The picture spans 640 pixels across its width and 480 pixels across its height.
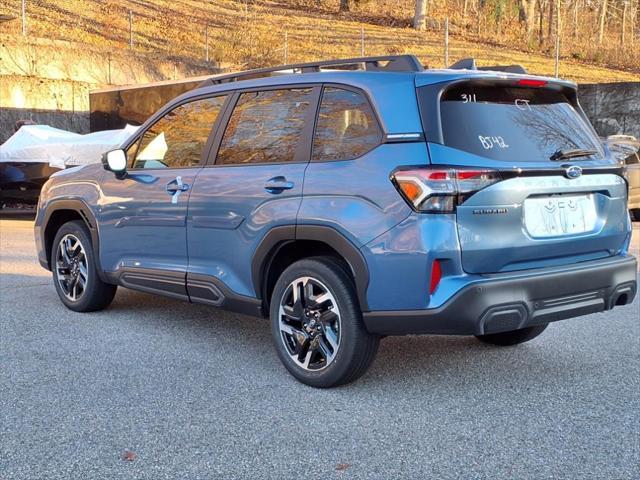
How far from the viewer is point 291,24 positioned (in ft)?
142

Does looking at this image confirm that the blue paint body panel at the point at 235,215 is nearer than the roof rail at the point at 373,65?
No

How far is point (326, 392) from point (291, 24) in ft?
135

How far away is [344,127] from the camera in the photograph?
4.38 meters

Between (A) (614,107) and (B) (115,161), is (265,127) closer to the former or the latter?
(B) (115,161)

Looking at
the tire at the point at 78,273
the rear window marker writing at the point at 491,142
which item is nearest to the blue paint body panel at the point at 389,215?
the rear window marker writing at the point at 491,142

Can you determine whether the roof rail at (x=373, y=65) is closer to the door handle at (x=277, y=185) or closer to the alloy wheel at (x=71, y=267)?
the door handle at (x=277, y=185)

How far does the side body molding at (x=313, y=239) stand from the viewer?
13.4 feet

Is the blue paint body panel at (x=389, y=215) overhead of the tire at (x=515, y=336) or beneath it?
overhead

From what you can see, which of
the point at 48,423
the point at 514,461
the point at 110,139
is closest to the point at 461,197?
the point at 514,461

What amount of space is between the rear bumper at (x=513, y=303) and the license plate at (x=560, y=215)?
21cm

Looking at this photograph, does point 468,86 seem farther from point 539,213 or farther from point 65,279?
point 65,279

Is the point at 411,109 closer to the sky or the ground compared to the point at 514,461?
closer to the sky

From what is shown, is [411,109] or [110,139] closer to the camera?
[411,109]

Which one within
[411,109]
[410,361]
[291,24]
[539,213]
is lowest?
[410,361]
